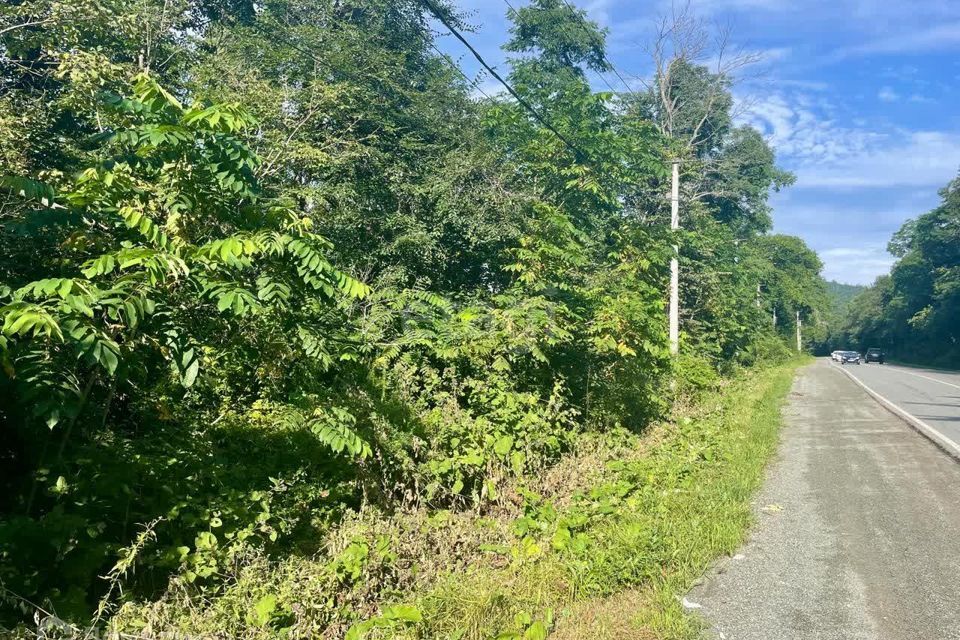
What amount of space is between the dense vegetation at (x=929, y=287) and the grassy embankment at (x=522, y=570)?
55025mm

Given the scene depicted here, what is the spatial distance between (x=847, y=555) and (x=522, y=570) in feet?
9.31

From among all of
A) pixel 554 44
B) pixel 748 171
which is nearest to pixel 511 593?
pixel 554 44

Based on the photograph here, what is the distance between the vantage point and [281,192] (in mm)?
9445

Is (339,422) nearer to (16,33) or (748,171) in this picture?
(16,33)

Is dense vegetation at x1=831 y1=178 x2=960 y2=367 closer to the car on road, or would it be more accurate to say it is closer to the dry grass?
the car on road

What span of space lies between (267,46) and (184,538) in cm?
1075

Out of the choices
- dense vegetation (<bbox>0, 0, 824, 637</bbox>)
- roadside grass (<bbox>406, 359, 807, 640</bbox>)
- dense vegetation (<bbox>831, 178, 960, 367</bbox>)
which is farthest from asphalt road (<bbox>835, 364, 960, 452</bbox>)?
dense vegetation (<bbox>831, 178, 960, 367</bbox>)

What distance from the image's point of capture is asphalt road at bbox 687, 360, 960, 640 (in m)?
3.85

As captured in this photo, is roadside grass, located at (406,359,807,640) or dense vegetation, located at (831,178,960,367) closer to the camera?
roadside grass, located at (406,359,807,640)

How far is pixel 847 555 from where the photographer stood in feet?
16.3

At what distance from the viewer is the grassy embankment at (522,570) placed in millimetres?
3689

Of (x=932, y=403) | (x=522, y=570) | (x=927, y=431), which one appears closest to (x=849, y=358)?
(x=932, y=403)

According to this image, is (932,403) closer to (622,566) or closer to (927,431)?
(927,431)

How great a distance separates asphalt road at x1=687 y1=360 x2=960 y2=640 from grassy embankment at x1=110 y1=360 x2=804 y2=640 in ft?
0.99
